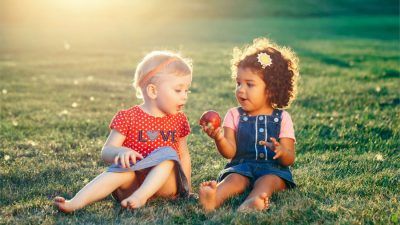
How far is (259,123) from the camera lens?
511cm

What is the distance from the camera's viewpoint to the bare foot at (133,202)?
14.4ft

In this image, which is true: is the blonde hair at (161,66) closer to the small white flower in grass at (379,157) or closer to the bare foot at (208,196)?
the bare foot at (208,196)

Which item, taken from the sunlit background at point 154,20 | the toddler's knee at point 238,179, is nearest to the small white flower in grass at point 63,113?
the toddler's knee at point 238,179

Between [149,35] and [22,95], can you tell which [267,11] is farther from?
[22,95]

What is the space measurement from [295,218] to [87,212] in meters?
1.44

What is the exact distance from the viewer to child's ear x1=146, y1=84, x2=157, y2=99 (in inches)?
187

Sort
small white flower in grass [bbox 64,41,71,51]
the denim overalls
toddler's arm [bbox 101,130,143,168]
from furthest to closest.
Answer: small white flower in grass [bbox 64,41,71,51] → the denim overalls → toddler's arm [bbox 101,130,143,168]

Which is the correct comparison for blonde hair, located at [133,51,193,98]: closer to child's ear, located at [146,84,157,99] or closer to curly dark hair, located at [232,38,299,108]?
child's ear, located at [146,84,157,99]

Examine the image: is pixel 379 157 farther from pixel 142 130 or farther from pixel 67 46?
pixel 67 46

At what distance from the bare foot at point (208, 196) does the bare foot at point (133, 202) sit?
16.6 inches

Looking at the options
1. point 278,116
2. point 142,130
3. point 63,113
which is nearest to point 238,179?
point 278,116

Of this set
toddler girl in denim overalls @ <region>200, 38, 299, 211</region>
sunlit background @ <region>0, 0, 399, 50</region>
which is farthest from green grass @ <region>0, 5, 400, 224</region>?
sunlit background @ <region>0, 0, 399, 50</region>

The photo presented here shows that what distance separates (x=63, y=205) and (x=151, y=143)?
83 cm

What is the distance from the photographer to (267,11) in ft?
149
